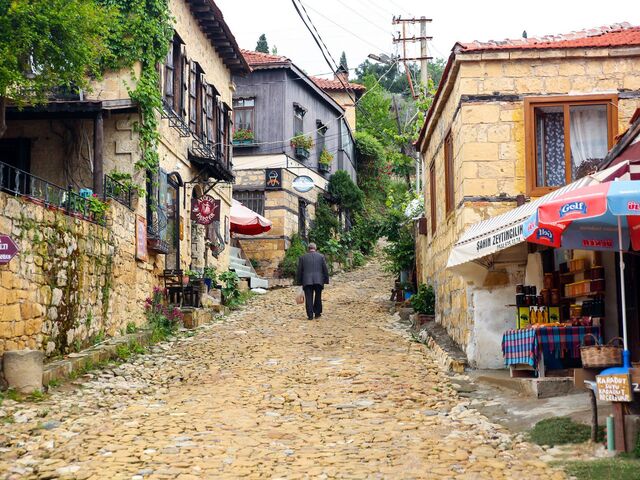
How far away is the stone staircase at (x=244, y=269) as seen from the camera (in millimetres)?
24531

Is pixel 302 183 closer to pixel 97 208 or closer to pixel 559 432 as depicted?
pixel 97 208

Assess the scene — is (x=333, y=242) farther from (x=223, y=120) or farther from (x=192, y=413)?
(x=192, y=413)

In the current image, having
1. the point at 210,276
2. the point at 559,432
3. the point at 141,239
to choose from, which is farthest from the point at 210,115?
the point at 559,432

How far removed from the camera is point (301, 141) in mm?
29047

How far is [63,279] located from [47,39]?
3.24 metres

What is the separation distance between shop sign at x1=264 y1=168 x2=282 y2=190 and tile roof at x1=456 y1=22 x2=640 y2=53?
1593cm

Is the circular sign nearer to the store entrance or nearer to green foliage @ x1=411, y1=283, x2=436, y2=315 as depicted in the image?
green foliage @ x1=411, y1=283, x2=436, y2=315

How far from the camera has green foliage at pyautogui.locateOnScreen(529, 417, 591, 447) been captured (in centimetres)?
696

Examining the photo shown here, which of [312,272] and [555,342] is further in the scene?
[312,272]

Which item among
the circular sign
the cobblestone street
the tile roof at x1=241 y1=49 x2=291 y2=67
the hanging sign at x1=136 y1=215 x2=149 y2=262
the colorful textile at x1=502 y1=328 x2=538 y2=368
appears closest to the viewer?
the cobblestone street

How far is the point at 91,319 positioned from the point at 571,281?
6775 mm

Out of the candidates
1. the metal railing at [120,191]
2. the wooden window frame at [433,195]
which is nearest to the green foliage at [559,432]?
the wooden window frame at [433,195]

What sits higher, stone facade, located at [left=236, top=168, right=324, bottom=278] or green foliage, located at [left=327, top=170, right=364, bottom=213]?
green foliage, located at [left=327, top=170, right=364, bottom=213]

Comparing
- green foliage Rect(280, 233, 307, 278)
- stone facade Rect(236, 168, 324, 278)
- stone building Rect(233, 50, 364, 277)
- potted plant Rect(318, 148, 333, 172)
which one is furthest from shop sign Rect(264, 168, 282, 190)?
potted plant Rect(318, 148, 333, 172)
